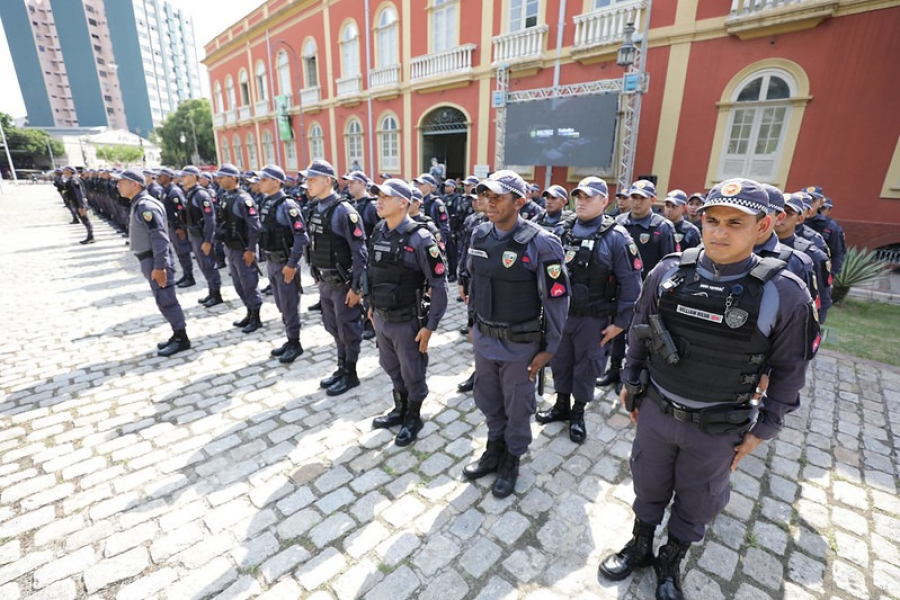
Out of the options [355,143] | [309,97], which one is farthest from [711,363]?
[309,97]

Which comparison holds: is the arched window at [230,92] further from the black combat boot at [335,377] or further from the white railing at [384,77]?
the black combat boot at [335,377]

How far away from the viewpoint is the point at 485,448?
341 cm

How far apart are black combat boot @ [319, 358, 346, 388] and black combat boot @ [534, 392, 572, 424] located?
6.92 ft

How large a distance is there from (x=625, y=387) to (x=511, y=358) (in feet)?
2.46

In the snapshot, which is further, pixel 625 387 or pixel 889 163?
pixel 889 163

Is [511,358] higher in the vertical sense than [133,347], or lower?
higher

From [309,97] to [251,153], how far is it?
34.2 ft

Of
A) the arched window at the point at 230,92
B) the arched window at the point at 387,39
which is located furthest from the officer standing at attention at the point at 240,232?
the arched window at the point at 230,92

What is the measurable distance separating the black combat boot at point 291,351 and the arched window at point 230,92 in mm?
31915

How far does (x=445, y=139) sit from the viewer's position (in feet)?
61.4

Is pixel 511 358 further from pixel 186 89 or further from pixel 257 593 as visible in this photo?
pixel 186 89

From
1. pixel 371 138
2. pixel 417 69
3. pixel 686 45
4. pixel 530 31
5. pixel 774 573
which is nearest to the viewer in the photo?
pixel 774 573

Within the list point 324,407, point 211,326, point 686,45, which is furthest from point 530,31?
point 324,407

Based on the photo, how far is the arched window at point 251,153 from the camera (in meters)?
28.9
